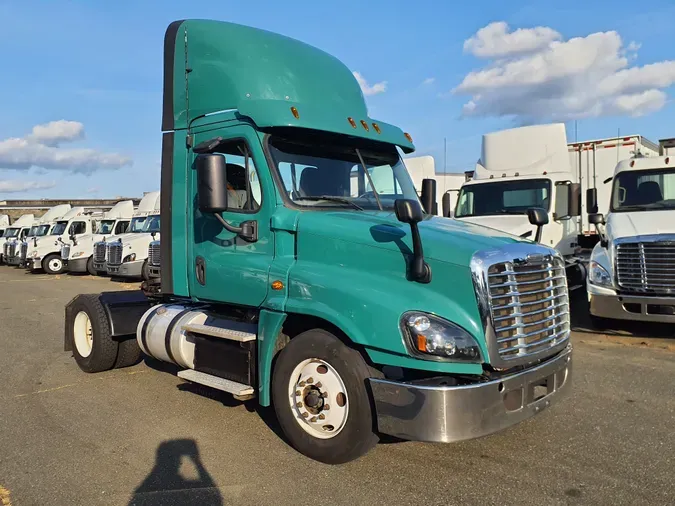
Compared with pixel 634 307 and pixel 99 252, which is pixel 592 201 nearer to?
pixel 634 307

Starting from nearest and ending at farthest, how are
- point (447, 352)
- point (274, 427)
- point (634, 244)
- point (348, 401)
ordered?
point (447, 352)
point (348, 401)
point (274, 427)
point (634, 244)

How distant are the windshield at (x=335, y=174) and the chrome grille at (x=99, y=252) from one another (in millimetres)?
16695

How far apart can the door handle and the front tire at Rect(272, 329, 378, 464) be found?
130 cm

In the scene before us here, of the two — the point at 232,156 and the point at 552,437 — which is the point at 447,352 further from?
the point at 232,156

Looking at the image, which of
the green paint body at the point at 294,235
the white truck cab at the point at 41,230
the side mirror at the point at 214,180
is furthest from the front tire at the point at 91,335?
the white truck cab at the point at 41,230

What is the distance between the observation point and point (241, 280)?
479 centimetres

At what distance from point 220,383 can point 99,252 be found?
1691cm

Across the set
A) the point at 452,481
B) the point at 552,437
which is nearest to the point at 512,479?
the point at 452,481

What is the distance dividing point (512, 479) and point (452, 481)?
400 millimetres

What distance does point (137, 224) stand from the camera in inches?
822

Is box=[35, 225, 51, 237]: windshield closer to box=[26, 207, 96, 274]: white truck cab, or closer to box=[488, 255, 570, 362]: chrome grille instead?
box=[26, 207, 96, 274]: white truck cab

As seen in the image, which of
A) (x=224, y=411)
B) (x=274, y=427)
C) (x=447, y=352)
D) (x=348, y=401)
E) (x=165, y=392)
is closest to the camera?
(x=447, y=352)

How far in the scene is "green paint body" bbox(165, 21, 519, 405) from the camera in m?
3.80

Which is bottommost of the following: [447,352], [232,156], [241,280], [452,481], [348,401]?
[452,481]
